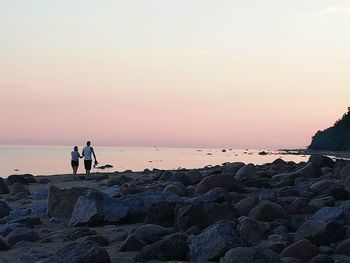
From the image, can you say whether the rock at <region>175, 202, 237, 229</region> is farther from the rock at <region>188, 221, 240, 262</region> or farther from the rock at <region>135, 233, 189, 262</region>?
the rock at <region>135, 233, 189, 262</region>

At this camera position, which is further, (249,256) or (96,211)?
(96,211)

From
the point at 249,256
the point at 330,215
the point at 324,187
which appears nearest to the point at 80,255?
the point at 249,256

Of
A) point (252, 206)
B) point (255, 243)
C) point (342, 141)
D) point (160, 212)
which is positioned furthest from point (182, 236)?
point (342, 141)

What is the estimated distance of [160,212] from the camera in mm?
8969

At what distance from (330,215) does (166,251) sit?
2.65m

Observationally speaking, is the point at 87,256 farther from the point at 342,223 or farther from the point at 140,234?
the point at 342,223

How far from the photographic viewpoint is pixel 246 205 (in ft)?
30.4

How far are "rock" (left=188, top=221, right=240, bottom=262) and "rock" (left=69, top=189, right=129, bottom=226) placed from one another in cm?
268

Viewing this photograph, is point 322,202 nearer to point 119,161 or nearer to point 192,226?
point 192,226

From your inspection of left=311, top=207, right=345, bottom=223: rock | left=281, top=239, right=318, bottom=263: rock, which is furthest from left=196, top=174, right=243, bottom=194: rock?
left=281, top=239, right=318, bottom=263: rock

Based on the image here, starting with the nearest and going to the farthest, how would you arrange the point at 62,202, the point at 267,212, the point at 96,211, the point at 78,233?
the point at 78,233
the point at 267,212
the point at 96,211
the point at 62,202

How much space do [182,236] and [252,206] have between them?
2.30 m

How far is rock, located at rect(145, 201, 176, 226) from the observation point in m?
8.84

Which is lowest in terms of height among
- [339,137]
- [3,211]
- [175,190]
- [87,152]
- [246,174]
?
[3,211]
